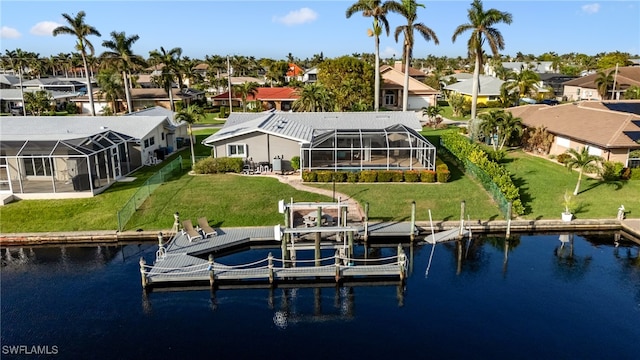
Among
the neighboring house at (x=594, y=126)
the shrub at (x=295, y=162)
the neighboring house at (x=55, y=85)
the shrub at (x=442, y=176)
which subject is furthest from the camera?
the neighboring house at (x=55, y=85)

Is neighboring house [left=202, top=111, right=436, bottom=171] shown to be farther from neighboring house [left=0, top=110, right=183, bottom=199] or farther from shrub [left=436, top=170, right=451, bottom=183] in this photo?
neighboring house [left=0, top=110, right=183, bottom=199]

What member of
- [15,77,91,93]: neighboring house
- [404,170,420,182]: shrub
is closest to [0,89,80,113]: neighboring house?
[15,77,91,93]: neighboring house

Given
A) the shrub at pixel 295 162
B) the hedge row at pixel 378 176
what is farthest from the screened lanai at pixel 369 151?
the hedge row at pixel 378 176

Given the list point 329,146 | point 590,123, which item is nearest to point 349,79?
point 329,146

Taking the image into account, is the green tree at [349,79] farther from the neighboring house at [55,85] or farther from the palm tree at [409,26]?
the neighboring house at [55,85]

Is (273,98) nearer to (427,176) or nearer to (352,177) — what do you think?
(352,177)
